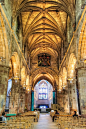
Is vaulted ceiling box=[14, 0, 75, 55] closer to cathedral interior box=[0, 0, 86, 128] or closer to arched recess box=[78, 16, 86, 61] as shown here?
cathedral interior box=[0, 0, 86, 128]

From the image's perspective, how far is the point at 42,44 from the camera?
26.4 metres

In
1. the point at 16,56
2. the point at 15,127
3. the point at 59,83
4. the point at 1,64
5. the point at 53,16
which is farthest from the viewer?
the point at 59,83

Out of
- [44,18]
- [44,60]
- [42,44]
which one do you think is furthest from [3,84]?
[44,60]

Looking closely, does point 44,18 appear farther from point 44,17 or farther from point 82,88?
point 82,88

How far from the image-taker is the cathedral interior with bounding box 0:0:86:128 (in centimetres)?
1120

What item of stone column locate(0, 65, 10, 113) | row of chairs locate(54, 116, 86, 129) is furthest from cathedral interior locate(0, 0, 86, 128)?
row of chairs locate(54, 116, 86, 129)

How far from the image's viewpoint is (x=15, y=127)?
6.02 metres

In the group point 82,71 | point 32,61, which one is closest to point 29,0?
point 82,71

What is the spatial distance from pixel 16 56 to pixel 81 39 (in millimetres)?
7246

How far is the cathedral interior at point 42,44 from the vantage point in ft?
36.7

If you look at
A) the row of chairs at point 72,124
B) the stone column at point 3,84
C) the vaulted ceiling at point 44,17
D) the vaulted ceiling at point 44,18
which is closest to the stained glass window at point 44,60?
the vaulted ceiling at point 44,18

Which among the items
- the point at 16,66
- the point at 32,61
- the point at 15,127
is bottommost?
the point at 15,127

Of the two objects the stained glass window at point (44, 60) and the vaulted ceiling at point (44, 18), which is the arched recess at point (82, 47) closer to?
the vaulted ceiling at point (44, 18)

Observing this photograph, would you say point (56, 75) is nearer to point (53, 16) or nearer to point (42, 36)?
point (42, 36)
